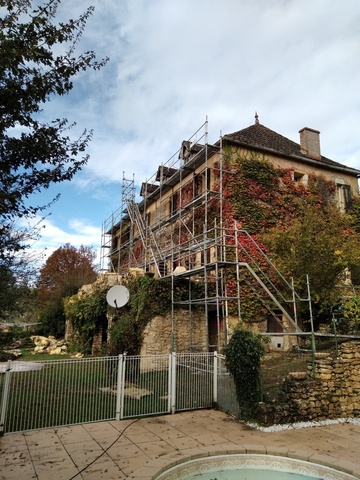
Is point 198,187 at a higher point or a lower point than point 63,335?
higher

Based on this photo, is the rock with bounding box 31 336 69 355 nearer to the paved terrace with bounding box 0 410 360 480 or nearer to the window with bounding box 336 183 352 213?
the paved terrace with bounding box 0 410 360 480

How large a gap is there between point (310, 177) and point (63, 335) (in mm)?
20712

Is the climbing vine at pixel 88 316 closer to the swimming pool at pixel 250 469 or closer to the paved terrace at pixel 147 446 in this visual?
the paved terrace at pixel 147 446

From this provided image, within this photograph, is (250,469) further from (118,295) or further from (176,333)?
(118,295)

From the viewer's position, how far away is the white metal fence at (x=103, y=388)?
6863 millimetres

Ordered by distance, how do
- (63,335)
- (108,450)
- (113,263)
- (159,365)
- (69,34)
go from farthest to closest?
1. (113,263)
2. (63,335)
3. (159,365)
4. (108,450)
5. (69,34)

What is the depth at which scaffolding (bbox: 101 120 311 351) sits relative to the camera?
1363 cm

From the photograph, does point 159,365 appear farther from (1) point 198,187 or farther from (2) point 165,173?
(2) point 165,173

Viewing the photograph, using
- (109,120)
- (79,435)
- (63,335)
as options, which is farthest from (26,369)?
(63,335)

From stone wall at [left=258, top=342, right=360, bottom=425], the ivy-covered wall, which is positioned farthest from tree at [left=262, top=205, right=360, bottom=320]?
stone wall at [left=258, top=342, right=360, bottom=425]

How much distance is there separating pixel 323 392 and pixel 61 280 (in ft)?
88.7

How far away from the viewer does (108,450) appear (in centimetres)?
577

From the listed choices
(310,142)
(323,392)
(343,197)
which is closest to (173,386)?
(323,392)

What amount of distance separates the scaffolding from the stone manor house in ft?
0.14
